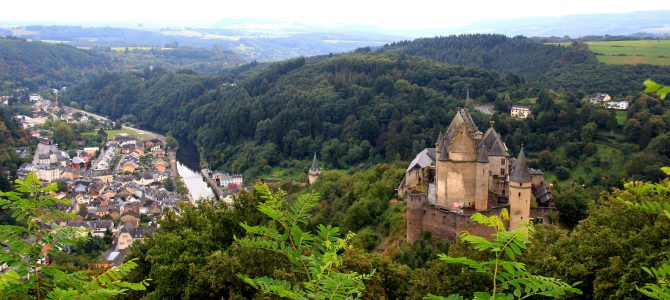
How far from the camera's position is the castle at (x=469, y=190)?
102 ft

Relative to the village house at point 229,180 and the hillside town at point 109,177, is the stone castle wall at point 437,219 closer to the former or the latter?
the hillside town at point 109,177

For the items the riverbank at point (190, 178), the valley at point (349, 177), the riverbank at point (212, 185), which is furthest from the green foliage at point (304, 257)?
the riverbank at point (212, 185)

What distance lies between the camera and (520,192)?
30.6 metres

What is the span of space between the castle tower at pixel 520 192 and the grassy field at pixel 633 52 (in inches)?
3476

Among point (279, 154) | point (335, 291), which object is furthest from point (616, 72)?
point (335, 291)

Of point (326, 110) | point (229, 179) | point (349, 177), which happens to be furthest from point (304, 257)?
point (326, 110)

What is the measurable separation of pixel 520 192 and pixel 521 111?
52.5 metres

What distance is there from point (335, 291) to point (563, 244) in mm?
18442

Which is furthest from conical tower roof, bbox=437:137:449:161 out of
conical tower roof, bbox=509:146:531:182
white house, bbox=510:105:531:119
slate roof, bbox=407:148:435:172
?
white house, bbox=510:105:531:119

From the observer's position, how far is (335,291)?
6824 millimetres

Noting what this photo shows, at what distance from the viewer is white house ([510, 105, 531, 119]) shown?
79581 millimetres

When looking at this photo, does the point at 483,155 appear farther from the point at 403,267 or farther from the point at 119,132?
the point at 119,132

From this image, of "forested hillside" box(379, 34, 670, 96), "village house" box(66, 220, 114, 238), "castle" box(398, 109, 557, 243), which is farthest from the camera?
"forested hillside" box(379, 34, 670, 96)

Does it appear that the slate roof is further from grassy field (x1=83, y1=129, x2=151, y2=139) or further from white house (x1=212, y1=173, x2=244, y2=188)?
grassy field (x1=83, y1=129, x2=151, y2=139)
